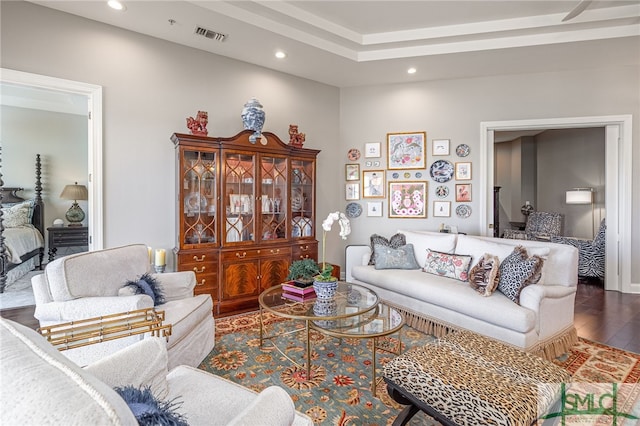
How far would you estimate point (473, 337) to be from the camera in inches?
76.6

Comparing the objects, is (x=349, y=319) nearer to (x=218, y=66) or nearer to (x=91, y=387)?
(x=91, y=387)

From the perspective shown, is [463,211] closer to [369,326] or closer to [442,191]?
[442,191]

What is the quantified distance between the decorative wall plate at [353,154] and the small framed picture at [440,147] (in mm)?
1133

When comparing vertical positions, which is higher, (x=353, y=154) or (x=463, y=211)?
(x=353, y=154)

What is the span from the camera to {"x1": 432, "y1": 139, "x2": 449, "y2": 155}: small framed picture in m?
4.65

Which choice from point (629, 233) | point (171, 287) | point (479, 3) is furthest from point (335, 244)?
point (629, 233)

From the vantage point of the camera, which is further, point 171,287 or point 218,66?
point 218,66

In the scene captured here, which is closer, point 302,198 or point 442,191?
point 302,198

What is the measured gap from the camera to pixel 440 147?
4.67 meters

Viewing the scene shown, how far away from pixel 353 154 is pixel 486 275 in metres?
2.85

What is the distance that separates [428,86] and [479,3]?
5.01 feet

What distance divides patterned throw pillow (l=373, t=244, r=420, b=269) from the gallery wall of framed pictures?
4.08 ft

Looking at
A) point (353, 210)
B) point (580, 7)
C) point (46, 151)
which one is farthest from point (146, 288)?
point (46, 151)

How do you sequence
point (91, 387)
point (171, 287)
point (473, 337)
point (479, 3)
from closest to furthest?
point (91, 387)
point (473, 337)
point (171, 287)
point (479, 3)
